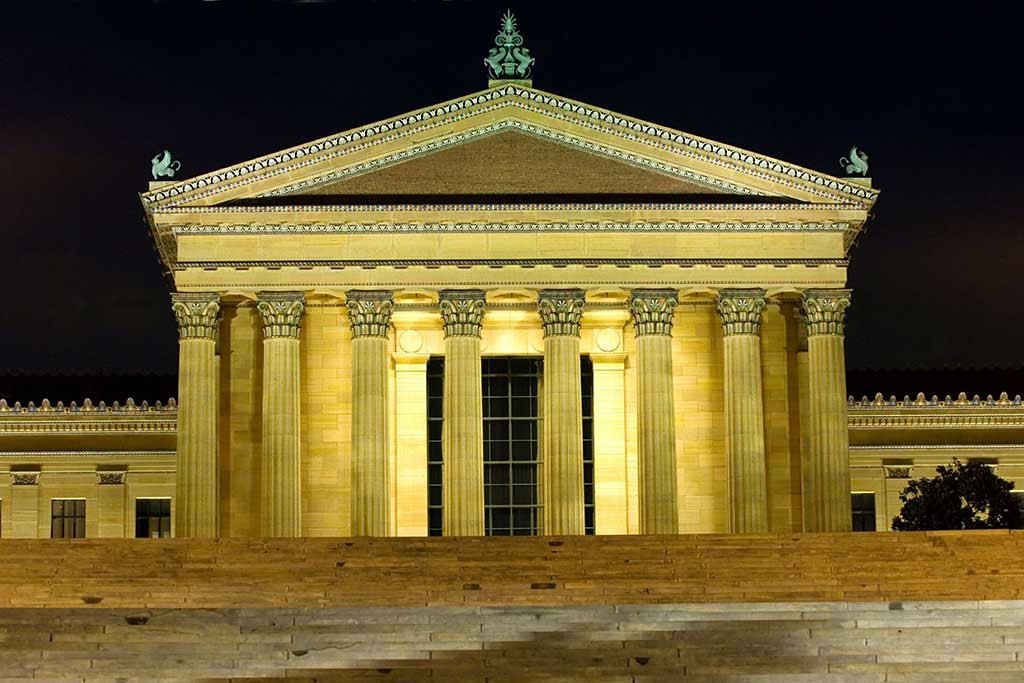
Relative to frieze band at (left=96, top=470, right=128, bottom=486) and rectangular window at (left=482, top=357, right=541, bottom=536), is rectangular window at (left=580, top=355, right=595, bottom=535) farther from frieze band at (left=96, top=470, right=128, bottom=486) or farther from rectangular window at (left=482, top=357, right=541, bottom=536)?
frieze band at (left=96, top=470, right=128, bottom=486)

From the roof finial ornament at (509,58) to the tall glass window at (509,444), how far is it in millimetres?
9831

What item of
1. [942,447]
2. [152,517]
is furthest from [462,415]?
[942,447]

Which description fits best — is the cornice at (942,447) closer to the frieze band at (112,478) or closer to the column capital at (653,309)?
the column capital at (653,309)

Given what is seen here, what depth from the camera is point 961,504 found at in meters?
69.3

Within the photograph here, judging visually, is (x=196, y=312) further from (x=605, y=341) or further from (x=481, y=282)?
(x=605, y=341)

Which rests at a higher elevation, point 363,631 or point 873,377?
point 873,377

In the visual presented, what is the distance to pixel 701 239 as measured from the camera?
229 ft

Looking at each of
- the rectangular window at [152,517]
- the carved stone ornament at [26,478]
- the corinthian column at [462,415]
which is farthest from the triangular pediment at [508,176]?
the carved stone ornament at [26,478]

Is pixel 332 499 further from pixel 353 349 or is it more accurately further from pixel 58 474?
pixel 58 474

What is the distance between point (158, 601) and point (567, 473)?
2213 cm

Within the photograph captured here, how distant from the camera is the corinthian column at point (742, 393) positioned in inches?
2744

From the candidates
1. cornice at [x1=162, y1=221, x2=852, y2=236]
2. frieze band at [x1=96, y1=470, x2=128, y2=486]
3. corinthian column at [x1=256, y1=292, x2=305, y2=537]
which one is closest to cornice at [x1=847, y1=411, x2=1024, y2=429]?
cornice at [x1=162, y1=221, x2=852, y2=236]

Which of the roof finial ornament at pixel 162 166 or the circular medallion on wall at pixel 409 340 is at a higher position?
the roof finial ornament at pixel 162 166

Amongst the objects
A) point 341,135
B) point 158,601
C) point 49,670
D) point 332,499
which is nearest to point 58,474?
point 332,499
